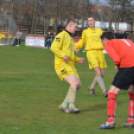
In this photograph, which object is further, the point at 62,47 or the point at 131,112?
the point at 62,47

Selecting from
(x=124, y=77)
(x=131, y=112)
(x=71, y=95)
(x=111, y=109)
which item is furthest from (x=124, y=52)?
(x=71, y=95)

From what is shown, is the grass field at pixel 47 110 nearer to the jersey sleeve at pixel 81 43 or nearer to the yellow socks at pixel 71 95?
the yellow socks at pixel 71 95

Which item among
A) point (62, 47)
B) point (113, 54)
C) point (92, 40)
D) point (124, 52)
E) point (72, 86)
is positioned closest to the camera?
point (113, 54)

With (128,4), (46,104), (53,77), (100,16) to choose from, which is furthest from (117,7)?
(46,104)

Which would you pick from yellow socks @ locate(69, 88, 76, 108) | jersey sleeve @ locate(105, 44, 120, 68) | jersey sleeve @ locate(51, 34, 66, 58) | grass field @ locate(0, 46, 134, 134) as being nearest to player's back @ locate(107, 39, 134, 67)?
jersey sleeve @ locate(105, 44, 120, 68)

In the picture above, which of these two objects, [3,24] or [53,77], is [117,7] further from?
[53,77]

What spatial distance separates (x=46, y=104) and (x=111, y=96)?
251 cm

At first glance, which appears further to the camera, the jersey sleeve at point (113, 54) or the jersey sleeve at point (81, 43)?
the jersey sleeve at point (81, 43)

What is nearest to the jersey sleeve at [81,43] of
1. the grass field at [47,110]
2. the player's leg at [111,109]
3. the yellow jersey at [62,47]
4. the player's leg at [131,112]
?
Result: the grass field at [47,110]

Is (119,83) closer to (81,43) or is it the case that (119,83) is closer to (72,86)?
(72,86)

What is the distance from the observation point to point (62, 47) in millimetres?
7438

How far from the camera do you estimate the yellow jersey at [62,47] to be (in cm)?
730

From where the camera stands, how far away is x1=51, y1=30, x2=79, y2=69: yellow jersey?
23.9 ft

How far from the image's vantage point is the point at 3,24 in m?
38.9
